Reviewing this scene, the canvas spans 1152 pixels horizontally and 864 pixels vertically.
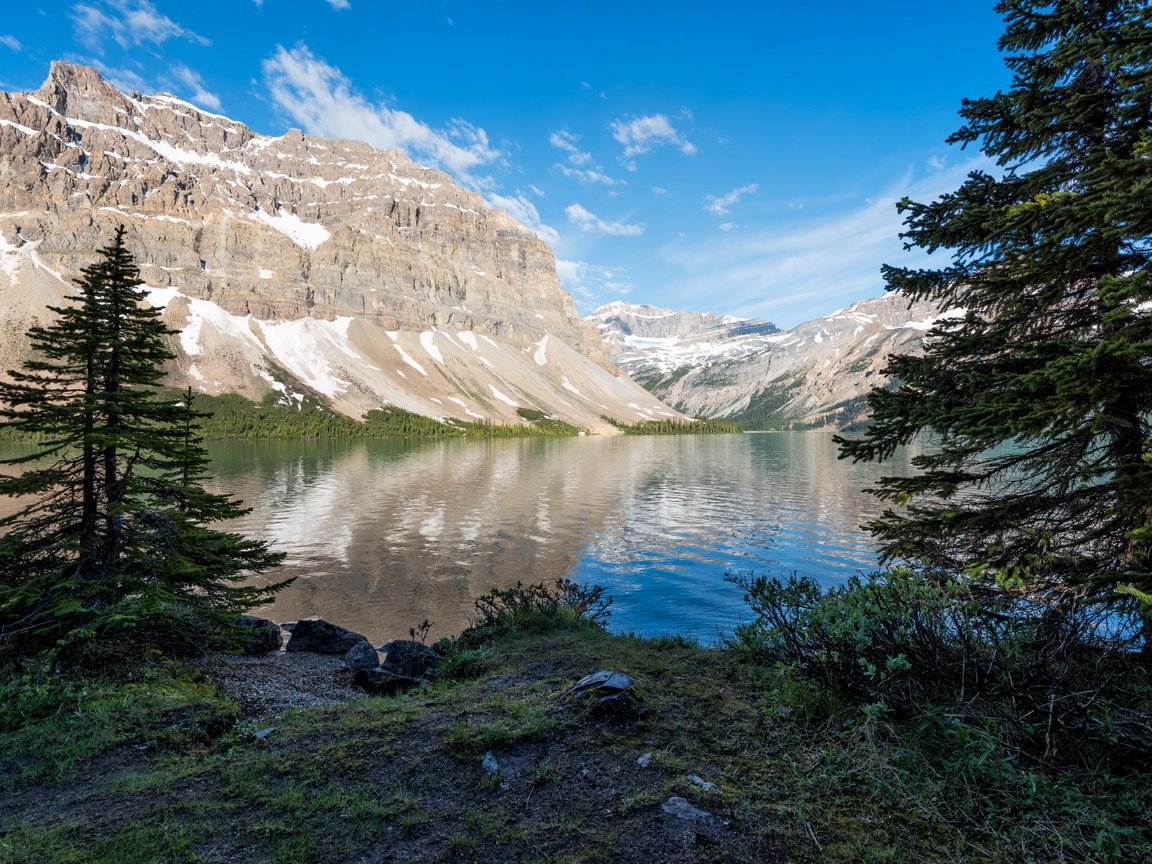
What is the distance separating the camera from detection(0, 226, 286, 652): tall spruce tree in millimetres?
9500

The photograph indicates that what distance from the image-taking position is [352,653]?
1310cm

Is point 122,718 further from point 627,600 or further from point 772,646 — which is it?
point 627,600

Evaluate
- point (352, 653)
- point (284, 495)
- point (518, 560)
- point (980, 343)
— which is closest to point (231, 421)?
point (284, 495)

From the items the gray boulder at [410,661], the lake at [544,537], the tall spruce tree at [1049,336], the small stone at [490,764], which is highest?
the tall spruce tree at [1049,336]

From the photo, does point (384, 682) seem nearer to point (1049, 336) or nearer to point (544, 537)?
point (1049, 336)

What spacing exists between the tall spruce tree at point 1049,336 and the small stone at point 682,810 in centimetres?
547

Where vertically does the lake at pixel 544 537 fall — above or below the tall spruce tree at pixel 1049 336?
below

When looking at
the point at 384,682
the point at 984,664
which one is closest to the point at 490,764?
the point at 984,664

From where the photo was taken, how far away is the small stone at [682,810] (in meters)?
4.59

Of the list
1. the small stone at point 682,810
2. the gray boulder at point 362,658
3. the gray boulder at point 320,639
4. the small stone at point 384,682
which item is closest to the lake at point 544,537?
the gray boulder at point 320,639

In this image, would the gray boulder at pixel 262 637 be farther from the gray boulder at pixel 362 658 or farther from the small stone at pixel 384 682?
the small stone at pixel 384 682

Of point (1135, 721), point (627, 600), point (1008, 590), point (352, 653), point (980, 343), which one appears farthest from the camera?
point (627, 600)

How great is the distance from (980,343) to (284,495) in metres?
61.7

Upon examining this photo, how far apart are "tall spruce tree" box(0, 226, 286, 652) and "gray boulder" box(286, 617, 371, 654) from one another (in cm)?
369
